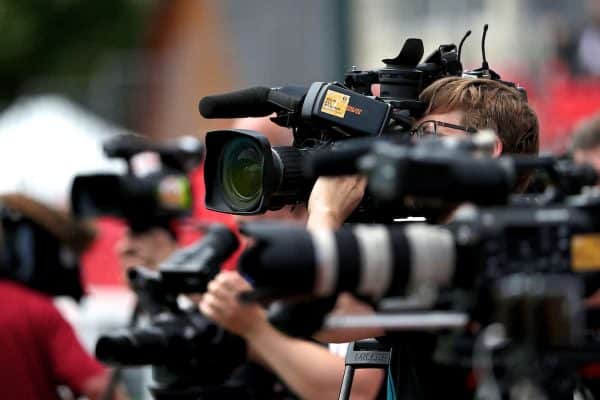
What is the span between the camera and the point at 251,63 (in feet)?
63.2

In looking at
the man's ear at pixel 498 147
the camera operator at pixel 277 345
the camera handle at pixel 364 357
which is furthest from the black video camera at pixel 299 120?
the camera operator at pixel 277 345

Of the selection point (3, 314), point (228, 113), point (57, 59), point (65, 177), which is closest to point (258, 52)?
point (65, 177)

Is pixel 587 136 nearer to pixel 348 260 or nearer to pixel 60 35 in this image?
pixel 348 260

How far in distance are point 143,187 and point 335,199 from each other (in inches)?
90.2

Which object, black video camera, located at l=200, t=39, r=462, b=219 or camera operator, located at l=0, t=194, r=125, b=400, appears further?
camera operator, located at l=0, t=194, r=125, b=400

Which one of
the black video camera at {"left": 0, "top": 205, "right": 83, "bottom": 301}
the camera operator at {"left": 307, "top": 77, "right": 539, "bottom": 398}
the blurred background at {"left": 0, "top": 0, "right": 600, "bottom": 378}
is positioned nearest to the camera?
the camera operator at {"left": 307, "top": 77, "right": 539, "bottom": 398}

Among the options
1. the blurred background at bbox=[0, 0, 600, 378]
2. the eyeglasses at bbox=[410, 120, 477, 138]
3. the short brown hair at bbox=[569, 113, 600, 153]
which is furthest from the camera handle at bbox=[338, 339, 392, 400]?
the blurred background at bbox=[0, 0, 600, 378]

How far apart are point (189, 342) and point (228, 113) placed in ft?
3.77

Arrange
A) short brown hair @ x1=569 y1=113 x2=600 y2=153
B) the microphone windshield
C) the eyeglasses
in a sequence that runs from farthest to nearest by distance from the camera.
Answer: short brown hair @ x1=569 y1=113 x2=600 y2=153 < the microphone windshield < the eyeglasses

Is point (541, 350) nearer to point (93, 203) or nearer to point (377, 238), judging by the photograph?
point (377, 238)

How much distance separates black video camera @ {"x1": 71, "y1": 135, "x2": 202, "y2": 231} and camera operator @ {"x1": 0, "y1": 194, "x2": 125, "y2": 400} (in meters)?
0.33

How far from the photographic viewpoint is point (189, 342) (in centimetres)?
438

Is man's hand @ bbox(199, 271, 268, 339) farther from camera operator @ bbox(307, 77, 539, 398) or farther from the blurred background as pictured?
the blurred background

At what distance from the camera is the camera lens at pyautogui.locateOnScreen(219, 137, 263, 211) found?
3248 mm
